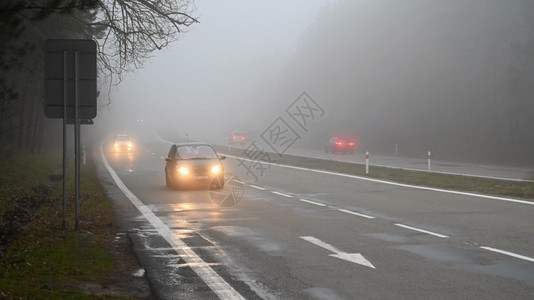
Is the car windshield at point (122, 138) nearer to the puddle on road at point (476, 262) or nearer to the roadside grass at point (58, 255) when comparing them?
the roadside grass at point (58, 255)

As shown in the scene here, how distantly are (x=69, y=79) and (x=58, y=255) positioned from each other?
342 centimetres

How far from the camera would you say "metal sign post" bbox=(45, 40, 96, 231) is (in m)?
11.3

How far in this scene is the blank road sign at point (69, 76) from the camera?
37.2 feet

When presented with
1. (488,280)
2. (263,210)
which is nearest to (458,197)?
(263,210)

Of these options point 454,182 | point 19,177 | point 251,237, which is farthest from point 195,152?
point 251,237

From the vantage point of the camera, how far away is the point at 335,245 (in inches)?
414

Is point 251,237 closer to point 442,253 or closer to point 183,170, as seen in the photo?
→ point 442,253

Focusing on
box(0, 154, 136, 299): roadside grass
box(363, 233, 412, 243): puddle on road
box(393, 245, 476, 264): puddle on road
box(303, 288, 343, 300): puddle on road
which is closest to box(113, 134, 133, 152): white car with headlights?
box(0, 154, 136, 299): roadside grass

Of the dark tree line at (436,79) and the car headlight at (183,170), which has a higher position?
the dark tree line at (436,79)

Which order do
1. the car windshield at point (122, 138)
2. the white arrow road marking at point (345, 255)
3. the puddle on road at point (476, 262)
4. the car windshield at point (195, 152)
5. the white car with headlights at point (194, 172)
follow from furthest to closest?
the car windshield at point (122, 138) → the car windshield at point (195, 152) → the white car with headlights at point (194, 172) → the white arrow road marking at point (345, 255) → the puddle on road at point (476, 262)

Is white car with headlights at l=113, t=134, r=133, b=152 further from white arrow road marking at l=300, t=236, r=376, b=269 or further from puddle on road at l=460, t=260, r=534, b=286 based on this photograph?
puddle on road at l=460, t=260, r=534, b=286

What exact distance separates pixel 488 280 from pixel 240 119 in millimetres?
149286

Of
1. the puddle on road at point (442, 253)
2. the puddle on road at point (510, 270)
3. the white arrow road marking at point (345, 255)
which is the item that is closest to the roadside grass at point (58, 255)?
the white arrow road marking at point (345, 255)

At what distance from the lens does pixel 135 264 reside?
9109mm
